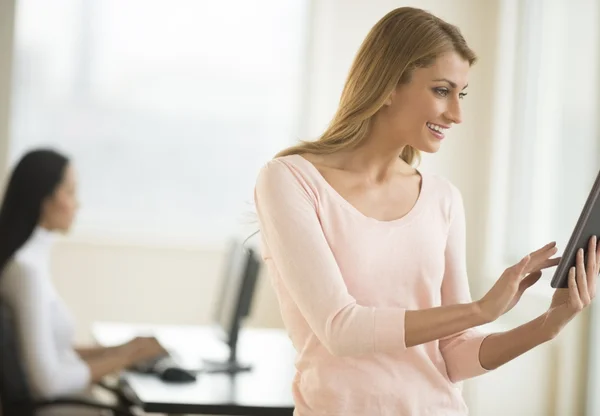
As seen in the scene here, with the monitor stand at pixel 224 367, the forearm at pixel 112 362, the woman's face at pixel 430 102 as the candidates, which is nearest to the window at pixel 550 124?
the monitor stand at pixel 224 367

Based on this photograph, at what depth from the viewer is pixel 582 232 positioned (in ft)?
4.99

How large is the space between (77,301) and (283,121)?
5.07ft

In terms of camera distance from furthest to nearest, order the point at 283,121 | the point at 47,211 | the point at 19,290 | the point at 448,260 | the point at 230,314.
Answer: the point at 283,121
the point at 230,314
the point at 47,211
the point at 19,290
the point at 448,260

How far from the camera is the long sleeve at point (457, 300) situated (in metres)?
1.64

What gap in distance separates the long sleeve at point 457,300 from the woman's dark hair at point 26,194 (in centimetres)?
135

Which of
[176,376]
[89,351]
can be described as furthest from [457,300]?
[89,351]

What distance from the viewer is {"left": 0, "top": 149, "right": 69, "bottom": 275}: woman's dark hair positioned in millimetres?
2576

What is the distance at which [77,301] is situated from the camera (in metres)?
5.04

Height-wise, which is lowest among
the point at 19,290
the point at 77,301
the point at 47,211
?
the point at 77,301

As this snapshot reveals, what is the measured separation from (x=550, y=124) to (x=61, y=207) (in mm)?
2650

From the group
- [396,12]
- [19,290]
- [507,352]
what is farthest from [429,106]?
[19,290]

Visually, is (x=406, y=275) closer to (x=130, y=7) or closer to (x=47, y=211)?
(x=47, y=211)

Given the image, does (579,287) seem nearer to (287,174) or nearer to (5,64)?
(287,174)

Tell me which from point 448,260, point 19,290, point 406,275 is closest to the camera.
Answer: point 406,275
